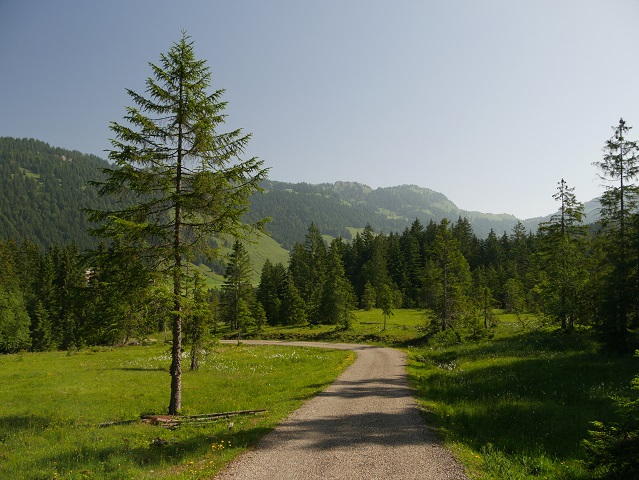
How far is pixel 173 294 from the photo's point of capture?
13.8 meters

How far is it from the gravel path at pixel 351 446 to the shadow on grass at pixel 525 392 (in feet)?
4.60

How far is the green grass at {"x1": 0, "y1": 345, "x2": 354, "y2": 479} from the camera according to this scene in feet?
29.1

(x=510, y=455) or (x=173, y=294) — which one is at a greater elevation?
(x=173, y=294)

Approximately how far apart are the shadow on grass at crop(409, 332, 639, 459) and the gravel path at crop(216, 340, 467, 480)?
1401mm

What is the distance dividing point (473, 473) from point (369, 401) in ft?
23.4

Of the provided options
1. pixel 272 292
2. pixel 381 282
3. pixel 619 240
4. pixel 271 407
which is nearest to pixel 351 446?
pixel 271 407

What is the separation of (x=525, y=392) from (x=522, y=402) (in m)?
2.22

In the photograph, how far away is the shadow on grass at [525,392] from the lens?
10758 millimetres

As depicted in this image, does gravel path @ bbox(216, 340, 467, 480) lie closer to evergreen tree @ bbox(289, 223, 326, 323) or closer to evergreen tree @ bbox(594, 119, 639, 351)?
evergreen tree @ bbox(594, 119, 639, 351)

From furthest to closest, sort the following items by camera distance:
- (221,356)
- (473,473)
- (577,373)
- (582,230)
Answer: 1. (221,356)
2. (582,230)
3. (577,373)
4. (473,473)

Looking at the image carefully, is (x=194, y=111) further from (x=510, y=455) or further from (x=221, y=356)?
(x=221, y=356)

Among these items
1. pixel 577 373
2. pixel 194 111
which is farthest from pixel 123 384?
pixel 577 373

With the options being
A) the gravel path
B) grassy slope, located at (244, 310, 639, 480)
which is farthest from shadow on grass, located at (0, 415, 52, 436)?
grassy slope, located at (244, 310, 639, 480)

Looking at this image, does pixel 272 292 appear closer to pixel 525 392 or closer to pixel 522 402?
pixel 525 392
